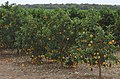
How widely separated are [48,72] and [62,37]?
123 centimetres

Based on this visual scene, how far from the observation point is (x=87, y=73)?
10469mm

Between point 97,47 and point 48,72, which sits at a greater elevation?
point 97,47

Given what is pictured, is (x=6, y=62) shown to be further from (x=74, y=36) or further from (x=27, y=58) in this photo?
(x=74, y=36)

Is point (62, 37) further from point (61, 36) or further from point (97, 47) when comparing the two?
point (97, 47)

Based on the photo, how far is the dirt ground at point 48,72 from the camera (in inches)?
392

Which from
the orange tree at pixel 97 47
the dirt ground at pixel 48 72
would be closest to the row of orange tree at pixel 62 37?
the orange tree at pixel 97 47

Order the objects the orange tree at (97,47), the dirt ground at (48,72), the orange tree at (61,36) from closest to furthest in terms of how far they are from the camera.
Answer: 1. the orange tree at (97,47)
2. the dirt ground at (48,72)
3. the orange tree at (61,36)

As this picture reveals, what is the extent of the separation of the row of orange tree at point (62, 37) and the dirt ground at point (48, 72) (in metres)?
Result: 0.33

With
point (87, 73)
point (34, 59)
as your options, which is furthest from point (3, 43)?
point (87, 73)

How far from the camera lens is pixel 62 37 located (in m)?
11.0

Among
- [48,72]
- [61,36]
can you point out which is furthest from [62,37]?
[48,72]

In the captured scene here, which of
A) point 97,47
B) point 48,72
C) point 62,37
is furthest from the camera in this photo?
point 62,37

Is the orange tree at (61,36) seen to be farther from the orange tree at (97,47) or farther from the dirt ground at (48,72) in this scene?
the orange tree at (97,47)

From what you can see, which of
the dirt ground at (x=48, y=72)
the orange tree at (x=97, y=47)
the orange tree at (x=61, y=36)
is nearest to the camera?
the orange tree at (x=97, y=47)
